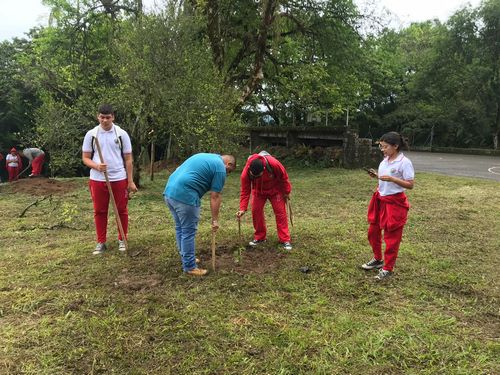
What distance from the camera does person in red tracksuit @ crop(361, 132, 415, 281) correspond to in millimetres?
4250

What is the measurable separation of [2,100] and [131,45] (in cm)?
2135

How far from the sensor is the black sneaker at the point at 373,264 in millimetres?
4717

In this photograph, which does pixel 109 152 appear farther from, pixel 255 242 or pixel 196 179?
pixel 255 242

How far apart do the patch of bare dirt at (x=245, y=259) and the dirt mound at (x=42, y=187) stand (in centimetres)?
706

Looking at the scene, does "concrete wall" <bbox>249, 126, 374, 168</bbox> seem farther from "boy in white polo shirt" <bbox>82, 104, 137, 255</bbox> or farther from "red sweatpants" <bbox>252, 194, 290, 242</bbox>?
"boy in white polo shirt" <bbox>82, 104, 137, 255</bbox>

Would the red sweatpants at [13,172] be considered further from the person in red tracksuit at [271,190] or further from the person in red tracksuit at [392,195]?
the person in red tracksuit at [392,195]

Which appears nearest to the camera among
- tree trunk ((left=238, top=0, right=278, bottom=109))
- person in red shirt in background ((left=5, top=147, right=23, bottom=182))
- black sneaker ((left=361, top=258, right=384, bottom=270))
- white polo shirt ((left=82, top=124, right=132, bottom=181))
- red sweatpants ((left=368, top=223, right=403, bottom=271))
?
red sweatpants ((left=368, top=223, right=403, bottom=271))

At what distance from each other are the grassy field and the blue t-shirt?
2.94ft

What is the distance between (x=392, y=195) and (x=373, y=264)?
907 millimetres

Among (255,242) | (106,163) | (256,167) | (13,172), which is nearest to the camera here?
(256,167)

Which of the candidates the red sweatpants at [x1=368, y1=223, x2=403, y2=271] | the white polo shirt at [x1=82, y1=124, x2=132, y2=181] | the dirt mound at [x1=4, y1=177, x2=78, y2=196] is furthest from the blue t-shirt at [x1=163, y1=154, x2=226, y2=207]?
the dirt mound at [x1=4, y1=177, x2=78, y2=196]

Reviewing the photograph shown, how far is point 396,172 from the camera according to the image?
4.29 m

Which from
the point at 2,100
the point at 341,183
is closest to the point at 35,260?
the point at 341,183

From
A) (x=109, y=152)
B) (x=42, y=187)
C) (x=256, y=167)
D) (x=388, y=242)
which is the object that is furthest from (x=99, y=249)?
(x=42, y=187)
